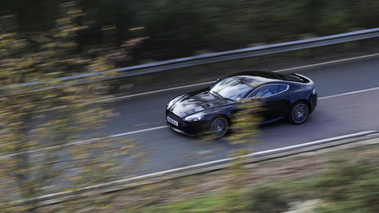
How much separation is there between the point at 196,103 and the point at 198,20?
264 inches

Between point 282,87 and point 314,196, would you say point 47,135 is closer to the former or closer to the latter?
point 314,196

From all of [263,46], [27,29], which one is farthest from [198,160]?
[27,29]

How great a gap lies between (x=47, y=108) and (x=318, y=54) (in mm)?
14258

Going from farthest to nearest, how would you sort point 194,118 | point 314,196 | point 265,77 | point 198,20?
point 198,20
point 265,77
point 194,118
point 314,196

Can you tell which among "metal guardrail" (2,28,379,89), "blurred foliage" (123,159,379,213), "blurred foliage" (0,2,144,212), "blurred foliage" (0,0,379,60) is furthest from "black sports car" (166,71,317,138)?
"blurred foliage" (0,2,144,212)

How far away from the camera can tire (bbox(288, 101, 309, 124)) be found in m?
11.7

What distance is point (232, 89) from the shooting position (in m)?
11.4

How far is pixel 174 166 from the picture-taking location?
9.78 metres

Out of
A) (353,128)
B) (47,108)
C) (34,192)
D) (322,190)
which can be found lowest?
(353,128)

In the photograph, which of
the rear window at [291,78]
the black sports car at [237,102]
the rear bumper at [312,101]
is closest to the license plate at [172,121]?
the black sports car at [237,102]

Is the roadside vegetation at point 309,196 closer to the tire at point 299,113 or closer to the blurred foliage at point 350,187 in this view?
the blurred foliage at point 350,187

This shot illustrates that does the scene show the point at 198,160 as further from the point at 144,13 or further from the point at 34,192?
the point at 144,13

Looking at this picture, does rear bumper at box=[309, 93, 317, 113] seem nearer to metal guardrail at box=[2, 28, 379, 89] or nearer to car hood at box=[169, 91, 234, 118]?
car hood at box=[169, 91, 234, 118]

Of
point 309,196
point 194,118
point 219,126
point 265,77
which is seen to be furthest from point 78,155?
point 265,77
